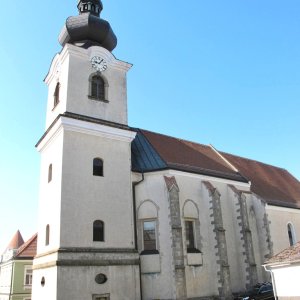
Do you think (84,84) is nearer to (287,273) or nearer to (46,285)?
(46,285)

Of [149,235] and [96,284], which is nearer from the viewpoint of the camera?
[96,284]

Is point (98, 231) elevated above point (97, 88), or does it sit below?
below

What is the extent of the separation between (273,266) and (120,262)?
23.0 ft

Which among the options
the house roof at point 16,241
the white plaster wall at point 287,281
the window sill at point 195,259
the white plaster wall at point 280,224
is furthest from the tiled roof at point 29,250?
the white plaster wall at point 287,281

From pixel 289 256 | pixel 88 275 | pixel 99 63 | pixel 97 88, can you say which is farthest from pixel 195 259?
pixel 99 63

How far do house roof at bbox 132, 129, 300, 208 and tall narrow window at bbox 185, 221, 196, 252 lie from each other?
306cm

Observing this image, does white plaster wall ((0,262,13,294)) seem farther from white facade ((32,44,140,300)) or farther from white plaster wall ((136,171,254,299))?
white plaster wall ((136,171,254,299))

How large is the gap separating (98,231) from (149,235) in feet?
9.65

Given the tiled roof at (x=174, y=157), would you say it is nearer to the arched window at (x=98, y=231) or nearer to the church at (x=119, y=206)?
the church at (x=119, y=206)

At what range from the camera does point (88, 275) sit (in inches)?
650

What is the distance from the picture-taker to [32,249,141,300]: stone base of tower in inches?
627

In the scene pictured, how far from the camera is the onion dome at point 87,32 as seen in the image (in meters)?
21.0

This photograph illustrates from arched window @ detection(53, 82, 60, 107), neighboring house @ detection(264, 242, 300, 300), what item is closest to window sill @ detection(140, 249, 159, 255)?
neighboring house @ detection(264, 242, 300, 300)

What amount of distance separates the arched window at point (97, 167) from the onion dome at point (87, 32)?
22.5 ft
